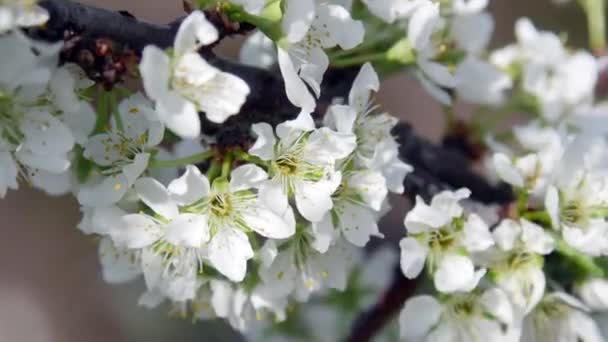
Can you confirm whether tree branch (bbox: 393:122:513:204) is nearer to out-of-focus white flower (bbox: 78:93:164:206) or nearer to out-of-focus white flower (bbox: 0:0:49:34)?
out-of-focus white flower (bbox: 78:93:164:206)

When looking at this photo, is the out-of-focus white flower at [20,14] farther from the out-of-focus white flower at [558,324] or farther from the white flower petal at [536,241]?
the out-of-focus white flower at [558,324]

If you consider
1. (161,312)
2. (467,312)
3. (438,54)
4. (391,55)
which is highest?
(391,55)

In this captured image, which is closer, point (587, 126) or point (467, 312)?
point (467, 312)

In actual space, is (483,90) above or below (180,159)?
below

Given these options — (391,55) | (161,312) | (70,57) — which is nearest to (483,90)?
(391,55)

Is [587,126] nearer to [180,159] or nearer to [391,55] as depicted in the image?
[391,55]

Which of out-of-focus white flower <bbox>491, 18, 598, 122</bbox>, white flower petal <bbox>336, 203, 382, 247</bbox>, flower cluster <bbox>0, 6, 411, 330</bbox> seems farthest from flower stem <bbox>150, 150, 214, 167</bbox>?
out-of-focus white flower <bbox>491, 18, 598, 122</bbox>

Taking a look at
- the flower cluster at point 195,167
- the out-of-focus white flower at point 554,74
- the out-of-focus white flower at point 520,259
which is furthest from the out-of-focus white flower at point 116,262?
the out-of-focus white flower at point 554,74

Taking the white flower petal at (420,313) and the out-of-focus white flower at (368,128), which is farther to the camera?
the white flower petal at (420,313)
